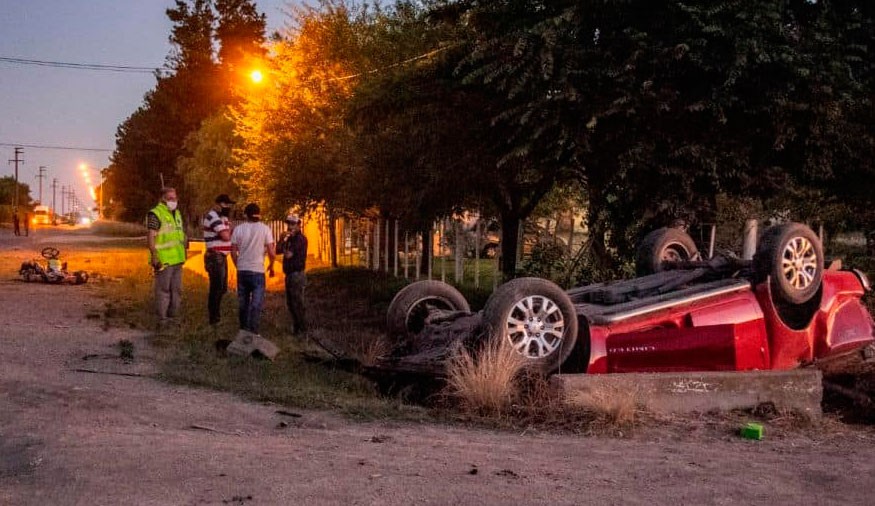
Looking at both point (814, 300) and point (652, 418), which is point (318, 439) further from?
point (814, 300)

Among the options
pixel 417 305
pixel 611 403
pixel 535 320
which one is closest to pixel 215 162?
pixel 417 305

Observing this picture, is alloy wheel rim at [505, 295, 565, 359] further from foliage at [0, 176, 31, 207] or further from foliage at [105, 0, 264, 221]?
foliage at [0, 176, 31, 207]

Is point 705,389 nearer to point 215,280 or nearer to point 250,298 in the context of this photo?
point 250,298

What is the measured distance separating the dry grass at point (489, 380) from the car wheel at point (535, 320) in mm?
179

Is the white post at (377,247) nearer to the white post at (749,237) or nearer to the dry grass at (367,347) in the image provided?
the dry grass at (367,347)

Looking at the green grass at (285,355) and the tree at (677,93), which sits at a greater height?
the tree at (677,93)

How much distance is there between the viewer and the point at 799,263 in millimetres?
7766

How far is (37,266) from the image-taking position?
19078 mm

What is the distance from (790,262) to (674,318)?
4.09ft

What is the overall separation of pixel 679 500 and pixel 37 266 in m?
17.5

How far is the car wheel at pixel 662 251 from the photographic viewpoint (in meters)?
9.25

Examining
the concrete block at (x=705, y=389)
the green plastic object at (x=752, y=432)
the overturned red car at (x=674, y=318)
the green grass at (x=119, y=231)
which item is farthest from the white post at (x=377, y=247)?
the green grass at (x=119, y=231)

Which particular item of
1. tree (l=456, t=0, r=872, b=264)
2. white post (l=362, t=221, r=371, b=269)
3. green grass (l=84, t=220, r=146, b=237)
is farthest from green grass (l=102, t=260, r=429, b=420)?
green grass (l=84, t=220, r=146, b=237)

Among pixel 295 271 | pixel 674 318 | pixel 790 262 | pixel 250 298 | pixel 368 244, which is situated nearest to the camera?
pixel 674 318
